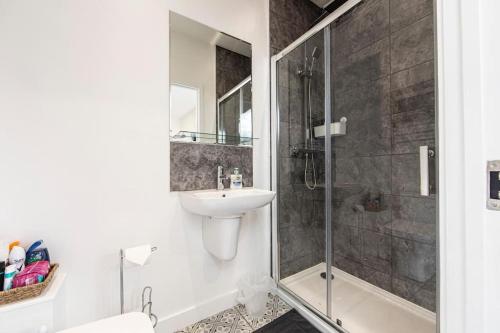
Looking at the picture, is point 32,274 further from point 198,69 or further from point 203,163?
point 198,69

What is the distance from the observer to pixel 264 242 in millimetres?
1934

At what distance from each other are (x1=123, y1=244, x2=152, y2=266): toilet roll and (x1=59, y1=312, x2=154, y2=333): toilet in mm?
254

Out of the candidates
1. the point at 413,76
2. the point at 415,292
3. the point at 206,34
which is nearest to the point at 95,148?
the point at 206,34

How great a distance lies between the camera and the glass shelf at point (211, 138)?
60.3 inches

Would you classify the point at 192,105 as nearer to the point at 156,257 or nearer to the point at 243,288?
the point at 156,257

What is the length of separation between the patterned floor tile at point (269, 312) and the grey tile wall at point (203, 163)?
0.94 metres

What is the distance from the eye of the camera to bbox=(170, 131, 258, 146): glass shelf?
60.3 inches

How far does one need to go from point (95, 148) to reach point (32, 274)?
636 millimetres

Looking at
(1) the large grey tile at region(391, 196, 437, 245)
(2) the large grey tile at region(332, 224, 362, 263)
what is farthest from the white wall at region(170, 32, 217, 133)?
(1) the large grey tile at region(391, 196, 437, 245)

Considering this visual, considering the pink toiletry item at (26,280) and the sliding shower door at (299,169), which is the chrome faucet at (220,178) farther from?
the pink toiletry item at (26,280)

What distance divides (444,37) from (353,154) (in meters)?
1.36

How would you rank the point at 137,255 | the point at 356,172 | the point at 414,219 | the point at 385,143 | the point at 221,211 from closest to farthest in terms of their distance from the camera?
the point at 137,255 < the point at 221,211 < the point at 414,219 < the point at 385,143 < the point at 356,172

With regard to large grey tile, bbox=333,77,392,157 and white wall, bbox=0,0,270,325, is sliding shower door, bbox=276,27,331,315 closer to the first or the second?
large grey tile, bbox=333,77,392,157

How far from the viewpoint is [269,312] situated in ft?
Answer: 5.46
